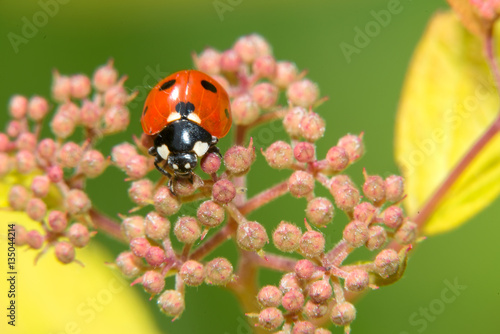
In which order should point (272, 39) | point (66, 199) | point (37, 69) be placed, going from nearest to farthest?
1. point (66, 199)
2. point (37, 69)
3. point (272, 39)

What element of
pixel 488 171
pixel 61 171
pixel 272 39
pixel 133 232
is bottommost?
pixel 488 171

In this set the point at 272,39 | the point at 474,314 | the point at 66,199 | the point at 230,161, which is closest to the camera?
the point at 230,161

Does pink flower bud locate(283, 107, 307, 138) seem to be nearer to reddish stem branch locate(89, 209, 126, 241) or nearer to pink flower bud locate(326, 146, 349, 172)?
pink flower bud locate(326, 146, 349, 172)

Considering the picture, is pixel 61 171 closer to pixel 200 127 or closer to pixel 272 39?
pixel 200 127

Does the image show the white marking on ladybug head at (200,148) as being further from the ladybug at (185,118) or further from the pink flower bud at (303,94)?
the pink flower bud at (303,94)

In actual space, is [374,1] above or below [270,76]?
above

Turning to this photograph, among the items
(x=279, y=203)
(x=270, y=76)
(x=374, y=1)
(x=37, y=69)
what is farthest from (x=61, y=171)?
(x=374, y=1)

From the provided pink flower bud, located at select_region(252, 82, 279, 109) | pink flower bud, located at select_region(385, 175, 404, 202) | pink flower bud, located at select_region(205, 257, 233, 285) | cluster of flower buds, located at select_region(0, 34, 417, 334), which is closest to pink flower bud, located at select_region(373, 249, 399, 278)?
cluster of flower buds, located at select_region(0, 34, 417, 334)
